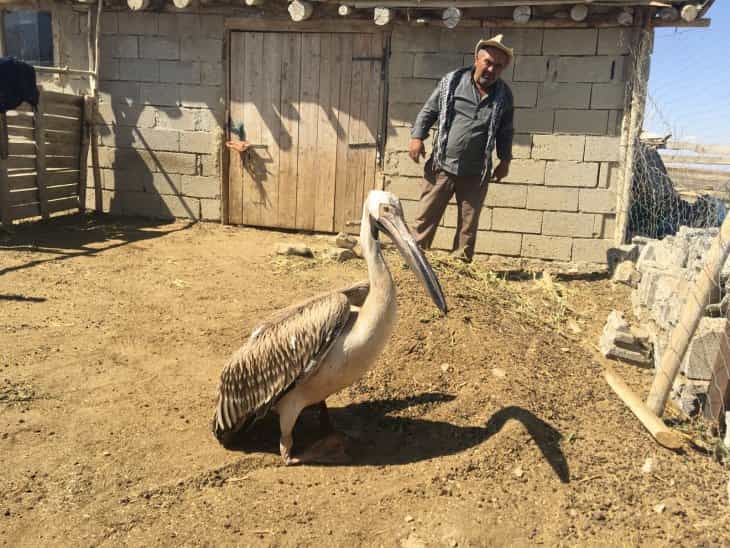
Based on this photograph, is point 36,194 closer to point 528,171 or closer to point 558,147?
point 528,171

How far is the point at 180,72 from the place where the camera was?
8.71 m

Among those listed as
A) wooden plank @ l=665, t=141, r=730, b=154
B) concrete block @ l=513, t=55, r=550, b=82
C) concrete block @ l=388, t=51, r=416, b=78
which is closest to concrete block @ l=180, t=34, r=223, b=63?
concrete block @ l=388, t=51, r=416, b=78

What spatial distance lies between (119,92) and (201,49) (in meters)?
1.49

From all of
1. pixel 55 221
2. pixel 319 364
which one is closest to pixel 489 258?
pixel 319 364

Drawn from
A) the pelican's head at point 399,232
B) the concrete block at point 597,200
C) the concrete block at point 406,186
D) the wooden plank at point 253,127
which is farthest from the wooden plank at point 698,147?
the wooden plank at point 253,127

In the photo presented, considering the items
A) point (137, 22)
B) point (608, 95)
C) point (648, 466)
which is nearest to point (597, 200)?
point (608, 95)

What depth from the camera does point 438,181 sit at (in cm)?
637

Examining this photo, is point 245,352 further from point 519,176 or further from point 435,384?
point 519,176

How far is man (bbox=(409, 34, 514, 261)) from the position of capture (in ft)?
19.7

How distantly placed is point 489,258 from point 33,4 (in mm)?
7598

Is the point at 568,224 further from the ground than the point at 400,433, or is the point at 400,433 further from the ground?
the point at 568,224

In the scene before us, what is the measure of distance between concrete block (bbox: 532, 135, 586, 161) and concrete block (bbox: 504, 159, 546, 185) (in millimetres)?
93

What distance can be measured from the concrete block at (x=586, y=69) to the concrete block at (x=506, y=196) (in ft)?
4.58

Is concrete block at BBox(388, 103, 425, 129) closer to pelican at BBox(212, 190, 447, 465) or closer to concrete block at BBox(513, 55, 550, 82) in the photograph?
concrete block at BBox(513, 55, 550, 82)
